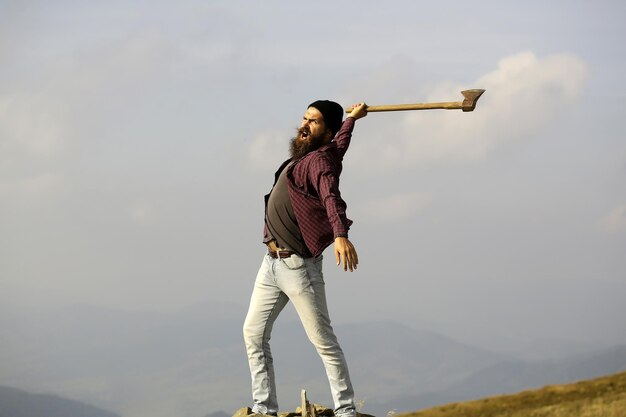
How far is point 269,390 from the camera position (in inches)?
349

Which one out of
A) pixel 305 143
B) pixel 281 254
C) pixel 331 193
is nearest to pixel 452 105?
pixel 305 143

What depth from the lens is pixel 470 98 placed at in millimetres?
8828

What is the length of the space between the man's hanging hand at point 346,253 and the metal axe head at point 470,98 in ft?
6.77

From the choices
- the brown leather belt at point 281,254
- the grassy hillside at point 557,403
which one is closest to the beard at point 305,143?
the brown leather belt at point 281,254

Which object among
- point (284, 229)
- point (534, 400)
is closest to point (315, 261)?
point (284, 229)

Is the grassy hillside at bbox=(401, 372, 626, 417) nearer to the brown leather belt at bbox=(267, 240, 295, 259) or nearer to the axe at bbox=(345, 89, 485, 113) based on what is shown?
the brown leather belt at bbox=(267, 240, 295, 259)

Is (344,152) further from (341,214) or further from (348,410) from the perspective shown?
(348,410)

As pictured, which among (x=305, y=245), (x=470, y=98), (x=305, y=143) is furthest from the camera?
(x=470, y=98)

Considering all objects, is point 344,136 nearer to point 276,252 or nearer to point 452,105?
point 452,105

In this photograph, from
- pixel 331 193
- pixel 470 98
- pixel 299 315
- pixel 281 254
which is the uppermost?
pixel 470 98

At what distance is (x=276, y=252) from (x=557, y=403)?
2.77 metres

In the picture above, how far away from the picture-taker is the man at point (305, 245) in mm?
8281

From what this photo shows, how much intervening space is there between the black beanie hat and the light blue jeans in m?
1.27

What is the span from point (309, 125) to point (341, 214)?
1.25 m
